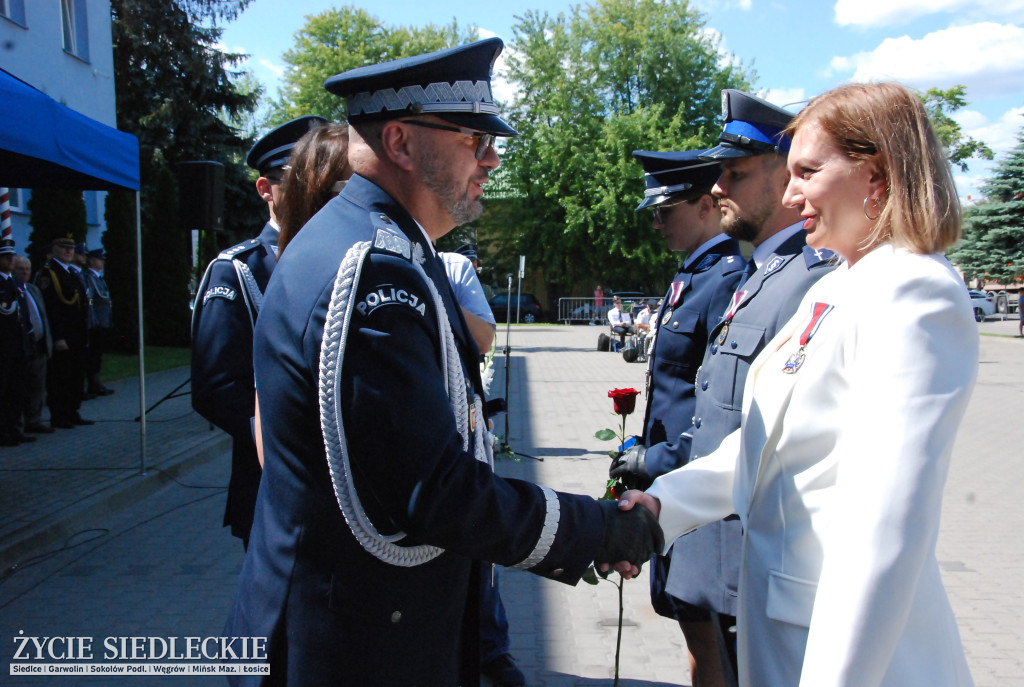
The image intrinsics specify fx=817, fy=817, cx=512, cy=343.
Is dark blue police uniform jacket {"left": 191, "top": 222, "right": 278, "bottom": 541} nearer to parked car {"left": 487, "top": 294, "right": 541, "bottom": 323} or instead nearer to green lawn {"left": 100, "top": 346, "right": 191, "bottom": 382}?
green lawn {"left": 100, "top": 346, "right": 191, "bottom": 382}

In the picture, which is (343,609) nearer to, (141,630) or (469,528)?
(469,528)

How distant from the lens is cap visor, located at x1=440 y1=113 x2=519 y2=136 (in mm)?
1771

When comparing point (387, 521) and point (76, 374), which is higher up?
point (387, 521)

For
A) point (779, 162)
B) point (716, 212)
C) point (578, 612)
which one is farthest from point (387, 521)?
point (578, 612)

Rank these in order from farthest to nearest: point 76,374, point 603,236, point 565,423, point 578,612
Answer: point 603,236 < point 565,423 < point 76,374 < point 578,612

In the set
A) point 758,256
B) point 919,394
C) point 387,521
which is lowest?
point 387,521

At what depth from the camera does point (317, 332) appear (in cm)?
146

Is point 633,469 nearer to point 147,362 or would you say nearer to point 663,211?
point 663,211

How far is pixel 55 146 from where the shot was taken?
16.8 ft

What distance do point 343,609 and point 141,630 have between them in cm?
320

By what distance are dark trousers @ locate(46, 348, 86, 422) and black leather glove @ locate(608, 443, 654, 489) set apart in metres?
8.66

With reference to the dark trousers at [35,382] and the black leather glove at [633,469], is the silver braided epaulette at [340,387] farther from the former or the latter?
the dark trousers at [35,382]

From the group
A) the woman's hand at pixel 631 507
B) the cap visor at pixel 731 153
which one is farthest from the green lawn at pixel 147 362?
the woman's hand at pixel 631 507

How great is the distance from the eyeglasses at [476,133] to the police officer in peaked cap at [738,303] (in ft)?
3.17
